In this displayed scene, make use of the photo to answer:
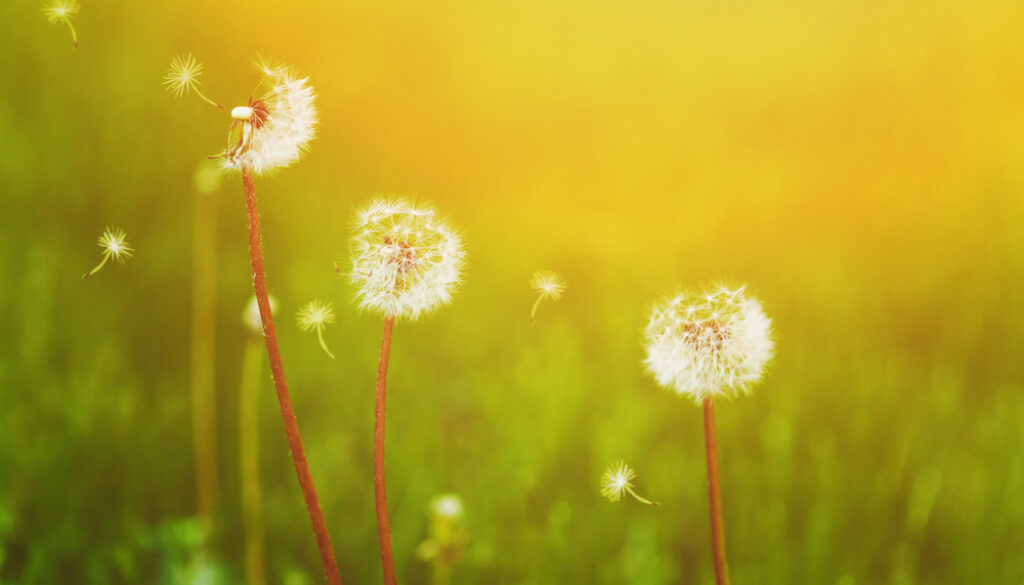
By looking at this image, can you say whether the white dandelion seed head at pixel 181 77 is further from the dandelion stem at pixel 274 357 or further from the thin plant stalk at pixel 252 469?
the thin plant stalk at pixel 252 469

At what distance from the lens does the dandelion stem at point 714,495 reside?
0.47 m

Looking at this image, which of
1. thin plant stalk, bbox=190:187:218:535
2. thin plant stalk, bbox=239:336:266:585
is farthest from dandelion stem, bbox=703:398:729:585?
thin plant stalk, bbox=190:187:218:535

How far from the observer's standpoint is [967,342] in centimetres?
156

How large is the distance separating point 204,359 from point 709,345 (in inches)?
36.5

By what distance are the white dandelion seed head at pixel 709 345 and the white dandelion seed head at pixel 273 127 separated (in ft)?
0.80

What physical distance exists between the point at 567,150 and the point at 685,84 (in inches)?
14.9

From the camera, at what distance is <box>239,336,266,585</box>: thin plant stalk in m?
0.86

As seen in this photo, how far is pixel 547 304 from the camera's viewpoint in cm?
165

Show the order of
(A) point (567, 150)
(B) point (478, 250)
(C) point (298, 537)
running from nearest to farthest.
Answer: (C) point (298, 537) < (B) point (478, 250) < (A) point (567, 150)

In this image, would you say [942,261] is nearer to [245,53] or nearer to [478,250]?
[478,250]

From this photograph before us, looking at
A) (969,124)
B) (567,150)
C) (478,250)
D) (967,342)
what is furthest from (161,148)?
(969,124)

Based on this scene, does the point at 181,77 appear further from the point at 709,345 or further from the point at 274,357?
the point at 709,345

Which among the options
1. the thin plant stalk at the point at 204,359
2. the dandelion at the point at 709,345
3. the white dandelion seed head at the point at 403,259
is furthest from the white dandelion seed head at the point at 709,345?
the thin plant stalk at the point at 204,359

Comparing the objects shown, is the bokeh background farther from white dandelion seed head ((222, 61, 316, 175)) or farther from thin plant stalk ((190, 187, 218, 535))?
A: white dandelion seed head ((222, 61, 316, 175))
